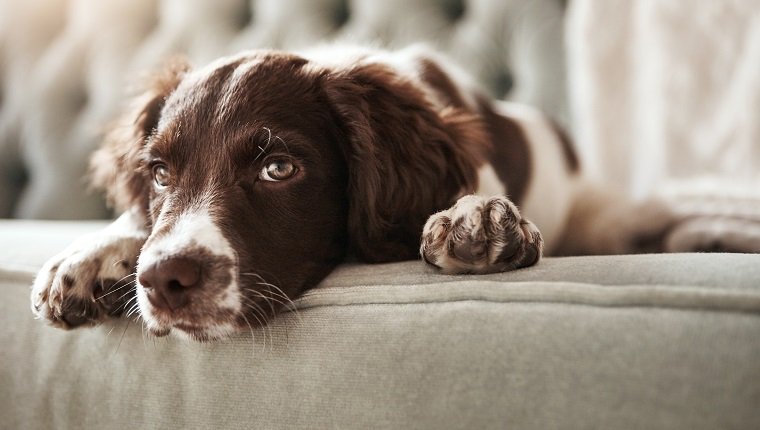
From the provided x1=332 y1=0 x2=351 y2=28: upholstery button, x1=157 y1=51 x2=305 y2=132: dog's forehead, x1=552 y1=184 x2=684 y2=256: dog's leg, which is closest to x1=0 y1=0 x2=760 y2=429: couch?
x1=552 y1=184 x2=684 y2=256: dog's leg

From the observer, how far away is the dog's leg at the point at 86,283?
4.17 feet

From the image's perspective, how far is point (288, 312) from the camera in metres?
1.17

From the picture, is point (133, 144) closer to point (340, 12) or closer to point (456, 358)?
point (456, 358)

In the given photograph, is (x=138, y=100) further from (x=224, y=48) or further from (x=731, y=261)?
(x=731, y=261)

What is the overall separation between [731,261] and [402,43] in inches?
76.5

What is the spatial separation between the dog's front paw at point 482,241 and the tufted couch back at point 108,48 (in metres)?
1.46

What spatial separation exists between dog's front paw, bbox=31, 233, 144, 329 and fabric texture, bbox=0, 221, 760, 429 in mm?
45

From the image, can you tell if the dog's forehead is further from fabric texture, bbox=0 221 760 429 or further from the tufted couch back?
the tufted couch back

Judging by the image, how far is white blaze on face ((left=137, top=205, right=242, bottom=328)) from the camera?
116 centimetres

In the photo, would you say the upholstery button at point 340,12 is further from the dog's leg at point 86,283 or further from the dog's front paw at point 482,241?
the dog's front paw at point 482,241

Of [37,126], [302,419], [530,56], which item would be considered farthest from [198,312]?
[37,126]

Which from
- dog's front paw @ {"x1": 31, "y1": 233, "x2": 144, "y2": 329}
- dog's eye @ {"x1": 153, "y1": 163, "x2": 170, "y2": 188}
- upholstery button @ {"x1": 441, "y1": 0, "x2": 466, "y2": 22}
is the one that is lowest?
dog's front paw @ {"x1": 31, "y1": 233, "x2": 144, "y2": 329}

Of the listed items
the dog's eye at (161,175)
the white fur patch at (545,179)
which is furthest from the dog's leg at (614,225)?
the dog's eye at (161,175)

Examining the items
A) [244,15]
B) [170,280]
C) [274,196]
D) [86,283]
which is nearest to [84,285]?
[86,283]
